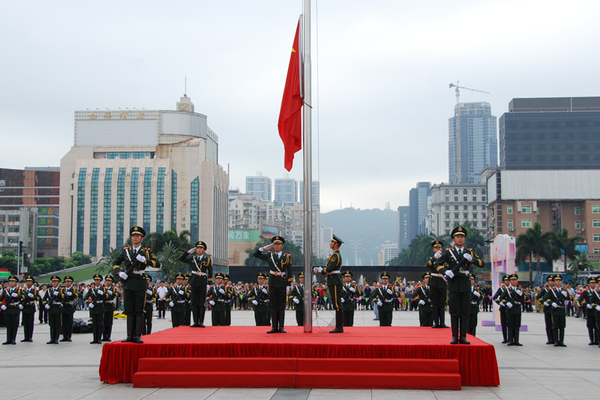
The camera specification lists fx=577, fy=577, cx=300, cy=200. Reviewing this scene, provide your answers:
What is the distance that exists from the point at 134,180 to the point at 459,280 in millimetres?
101818

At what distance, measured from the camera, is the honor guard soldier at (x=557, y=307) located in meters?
14.9

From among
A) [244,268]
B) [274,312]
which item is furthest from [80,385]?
[244,268]

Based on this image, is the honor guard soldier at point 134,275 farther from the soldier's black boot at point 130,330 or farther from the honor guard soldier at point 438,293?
the honor guard soldier at point 438,293

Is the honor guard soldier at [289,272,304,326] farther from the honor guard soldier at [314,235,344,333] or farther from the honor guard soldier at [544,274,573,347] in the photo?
the honor guard soldier at [544,274,573,347]

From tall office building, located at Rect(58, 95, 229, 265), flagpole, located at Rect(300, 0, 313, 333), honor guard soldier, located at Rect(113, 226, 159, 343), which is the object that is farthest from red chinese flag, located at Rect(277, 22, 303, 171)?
tall office building, located at Rect(58, 95, 229, 265)

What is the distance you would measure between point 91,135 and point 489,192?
7413 centimetres

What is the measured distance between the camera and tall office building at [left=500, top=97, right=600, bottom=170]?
128125mm

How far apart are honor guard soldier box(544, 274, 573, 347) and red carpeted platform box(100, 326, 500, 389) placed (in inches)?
265

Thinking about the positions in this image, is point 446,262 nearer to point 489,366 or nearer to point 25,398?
point 489,366

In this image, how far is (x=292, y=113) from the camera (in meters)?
11.4

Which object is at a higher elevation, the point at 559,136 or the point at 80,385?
the point at 559,136

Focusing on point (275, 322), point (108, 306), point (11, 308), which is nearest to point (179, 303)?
point (108, 306)

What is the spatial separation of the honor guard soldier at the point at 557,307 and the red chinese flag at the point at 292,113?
8191mm

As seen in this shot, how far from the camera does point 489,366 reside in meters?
9.00
